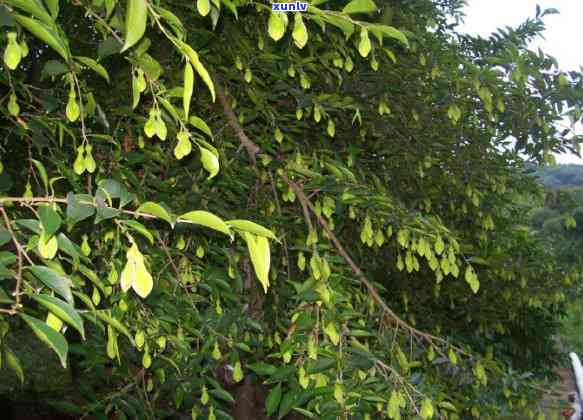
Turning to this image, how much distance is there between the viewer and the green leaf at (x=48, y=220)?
898mm

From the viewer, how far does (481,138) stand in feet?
10.8

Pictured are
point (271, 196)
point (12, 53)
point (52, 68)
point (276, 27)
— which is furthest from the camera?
point (271, 196)

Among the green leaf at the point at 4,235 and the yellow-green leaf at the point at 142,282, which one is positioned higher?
the green leaf at the point at 4,235

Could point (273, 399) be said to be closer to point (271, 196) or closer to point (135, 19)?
point (271, 196)

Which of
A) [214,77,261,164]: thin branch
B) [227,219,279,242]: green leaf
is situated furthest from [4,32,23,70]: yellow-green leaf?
[214,77,261,164]: thin branch

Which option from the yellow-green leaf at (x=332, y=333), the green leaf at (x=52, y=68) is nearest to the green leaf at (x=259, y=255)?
the green leaf at (x=52, y=68)

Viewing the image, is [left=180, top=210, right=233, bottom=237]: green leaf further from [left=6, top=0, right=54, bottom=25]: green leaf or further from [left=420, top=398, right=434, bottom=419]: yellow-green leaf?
[left=420, top=398, right=434, bottom=419]: yellow-green leaf

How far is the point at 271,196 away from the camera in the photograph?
2.97 m

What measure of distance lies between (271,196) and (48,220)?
2.08m

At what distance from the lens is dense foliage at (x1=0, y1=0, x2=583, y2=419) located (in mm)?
1311

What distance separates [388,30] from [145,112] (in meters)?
1.82

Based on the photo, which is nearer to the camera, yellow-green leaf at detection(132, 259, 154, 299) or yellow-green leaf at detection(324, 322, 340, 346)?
yellow-green leaf at detection(132, 259, 154, 299)

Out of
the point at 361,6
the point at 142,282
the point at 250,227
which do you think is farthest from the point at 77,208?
the point at 361,6

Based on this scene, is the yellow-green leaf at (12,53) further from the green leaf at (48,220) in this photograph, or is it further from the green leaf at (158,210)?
the green leaf at (158,210)
